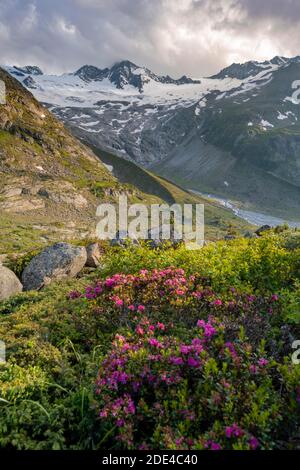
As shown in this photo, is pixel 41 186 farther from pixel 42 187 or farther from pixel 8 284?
pixel 8 284

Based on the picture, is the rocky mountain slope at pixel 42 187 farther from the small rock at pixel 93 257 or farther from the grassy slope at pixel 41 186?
the small rock at pixel 93 257

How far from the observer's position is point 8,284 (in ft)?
54.6

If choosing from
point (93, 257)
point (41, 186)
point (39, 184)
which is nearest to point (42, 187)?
point (41, 186)

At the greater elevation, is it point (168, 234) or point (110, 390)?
point (168, 234)

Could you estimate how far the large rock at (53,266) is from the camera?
1692 centimetres

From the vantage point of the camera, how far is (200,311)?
330 inches

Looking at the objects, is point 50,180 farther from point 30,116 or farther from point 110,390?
point 110,390

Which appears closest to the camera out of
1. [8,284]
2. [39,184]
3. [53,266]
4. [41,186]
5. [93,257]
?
[8,284]

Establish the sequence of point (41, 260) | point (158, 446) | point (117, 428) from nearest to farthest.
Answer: point (158, 446), point (117, 428), point (41, 260)

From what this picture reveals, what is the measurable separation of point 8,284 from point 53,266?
6.72 feet

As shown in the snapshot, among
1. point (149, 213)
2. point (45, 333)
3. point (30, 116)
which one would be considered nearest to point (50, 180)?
point (149, 213)

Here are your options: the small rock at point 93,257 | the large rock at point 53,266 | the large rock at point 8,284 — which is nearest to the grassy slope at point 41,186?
the small rock at point 93,257

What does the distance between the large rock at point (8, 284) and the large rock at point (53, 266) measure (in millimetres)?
476

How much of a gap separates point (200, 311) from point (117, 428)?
11.2 feet
